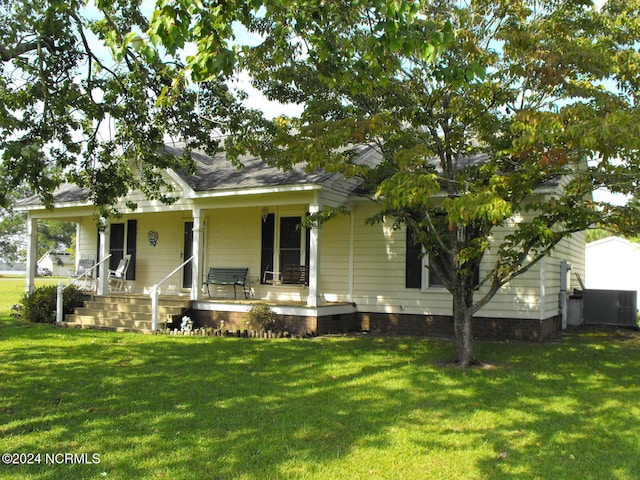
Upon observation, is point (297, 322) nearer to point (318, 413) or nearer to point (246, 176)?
point (246, 176)

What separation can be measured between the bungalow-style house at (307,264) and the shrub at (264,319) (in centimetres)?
18

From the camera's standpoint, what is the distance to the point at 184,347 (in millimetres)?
10328

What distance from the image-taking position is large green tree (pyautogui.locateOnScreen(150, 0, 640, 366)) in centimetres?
657

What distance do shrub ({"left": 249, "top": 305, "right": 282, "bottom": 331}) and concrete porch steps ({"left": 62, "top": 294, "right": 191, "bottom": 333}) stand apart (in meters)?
1.96

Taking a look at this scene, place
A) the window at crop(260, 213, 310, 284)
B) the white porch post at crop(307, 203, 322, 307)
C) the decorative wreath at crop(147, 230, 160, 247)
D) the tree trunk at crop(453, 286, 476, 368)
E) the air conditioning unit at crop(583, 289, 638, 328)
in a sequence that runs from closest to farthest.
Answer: the tree trunk at crop(453, 286, 476, 368)
the white porch post at crop(307, 203, 322, 307)
the window at crop(260, 213, 310, 284)
the air conditioning unit at crop(583, 289, 638, 328)
the decorative wreath at crop(147, 230, 160, 247)

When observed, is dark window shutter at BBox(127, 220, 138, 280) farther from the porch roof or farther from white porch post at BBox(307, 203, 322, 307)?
white porch post at BBox(307, 203, 322, 307)

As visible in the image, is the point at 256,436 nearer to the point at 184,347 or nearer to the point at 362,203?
the point at 184,347

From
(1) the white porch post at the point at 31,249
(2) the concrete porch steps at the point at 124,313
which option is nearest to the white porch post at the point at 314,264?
(2) the concrete porch steps at the point at 124,313

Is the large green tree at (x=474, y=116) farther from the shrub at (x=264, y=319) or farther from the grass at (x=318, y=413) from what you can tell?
the shrub at (x=264, y=319)

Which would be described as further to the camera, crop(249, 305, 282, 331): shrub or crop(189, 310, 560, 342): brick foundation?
crop(249, 305, 282, 331): shrub

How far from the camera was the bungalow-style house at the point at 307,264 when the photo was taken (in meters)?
11.9

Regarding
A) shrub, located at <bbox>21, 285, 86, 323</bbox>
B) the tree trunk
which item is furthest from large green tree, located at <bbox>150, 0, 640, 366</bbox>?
shrub, located at <bbox>21, 285, 86, 323</bbox>

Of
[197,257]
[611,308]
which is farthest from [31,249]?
[611,308]

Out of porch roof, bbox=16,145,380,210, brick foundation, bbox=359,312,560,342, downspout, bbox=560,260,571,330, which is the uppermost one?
porch roof, bbox=16,145,380,210
